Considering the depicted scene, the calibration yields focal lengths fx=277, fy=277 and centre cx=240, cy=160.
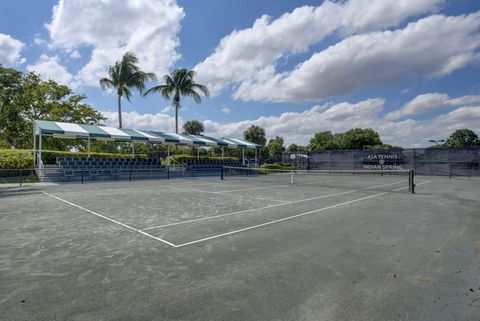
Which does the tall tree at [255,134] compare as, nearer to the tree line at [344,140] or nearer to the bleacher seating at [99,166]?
the tree line at [344,140]

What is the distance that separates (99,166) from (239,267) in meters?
23.9

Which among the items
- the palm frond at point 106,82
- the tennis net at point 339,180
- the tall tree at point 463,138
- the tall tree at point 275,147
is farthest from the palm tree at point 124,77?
the tall tree at point 463,138

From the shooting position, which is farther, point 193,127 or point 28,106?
point 193,127

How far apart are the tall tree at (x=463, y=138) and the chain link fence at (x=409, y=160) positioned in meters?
65.1

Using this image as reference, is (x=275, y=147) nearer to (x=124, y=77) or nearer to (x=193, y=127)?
(x=193, y=127)

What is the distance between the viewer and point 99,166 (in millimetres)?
24516

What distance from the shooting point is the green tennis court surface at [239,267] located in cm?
293

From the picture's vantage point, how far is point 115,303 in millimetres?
3023

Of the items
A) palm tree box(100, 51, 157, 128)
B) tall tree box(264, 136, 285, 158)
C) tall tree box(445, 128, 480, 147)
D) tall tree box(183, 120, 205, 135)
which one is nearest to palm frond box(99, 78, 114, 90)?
palm tree box(100, 51, 157, 128)

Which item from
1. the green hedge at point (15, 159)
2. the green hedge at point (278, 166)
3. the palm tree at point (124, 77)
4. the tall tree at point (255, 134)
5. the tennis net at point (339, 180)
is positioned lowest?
the tennis net at point (339, 180)

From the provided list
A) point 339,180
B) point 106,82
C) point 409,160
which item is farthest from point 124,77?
point 409,160


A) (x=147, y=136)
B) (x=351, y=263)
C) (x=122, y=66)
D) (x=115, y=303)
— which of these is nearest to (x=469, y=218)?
(x=351, y=263)

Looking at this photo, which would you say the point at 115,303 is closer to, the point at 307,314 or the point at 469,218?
the point at 307,314

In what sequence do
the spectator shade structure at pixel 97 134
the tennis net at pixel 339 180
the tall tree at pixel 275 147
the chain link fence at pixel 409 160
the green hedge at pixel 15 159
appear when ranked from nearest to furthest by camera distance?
the tennis net at pixel 339 180
the green hedge at pixel 15 159
the spectator shade structure at pixel 97 134
the chain link fence at pixel 409 160
the tall tree at pixel 275 147
